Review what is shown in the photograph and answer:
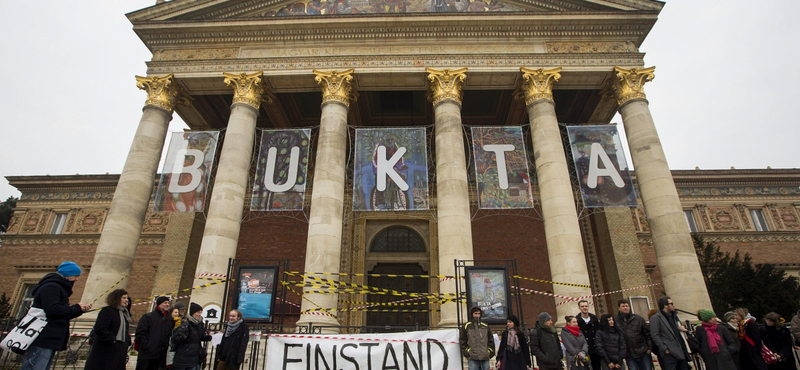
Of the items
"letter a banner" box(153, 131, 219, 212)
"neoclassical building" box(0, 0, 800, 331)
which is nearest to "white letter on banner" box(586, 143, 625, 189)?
"neoclassical building" box(0, 0, 800, 331)

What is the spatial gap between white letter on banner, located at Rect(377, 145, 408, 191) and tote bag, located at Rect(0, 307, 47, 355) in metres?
9.69

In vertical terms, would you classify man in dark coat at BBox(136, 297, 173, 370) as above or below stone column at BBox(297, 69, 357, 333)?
below

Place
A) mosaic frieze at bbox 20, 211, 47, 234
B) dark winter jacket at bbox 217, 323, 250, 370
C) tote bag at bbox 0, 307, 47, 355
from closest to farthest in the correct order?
tote bag at bbox 0, 307, 47, 355 < dark winter jacket at bbox 217, 323, 250, 370 < mosaic frieze at bbox 20, 211, 47, 234

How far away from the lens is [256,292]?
1039 centimetres

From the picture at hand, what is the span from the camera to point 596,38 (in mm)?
16109

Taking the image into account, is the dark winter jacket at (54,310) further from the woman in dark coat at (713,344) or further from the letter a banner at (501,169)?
the letter a banner at (501,169)

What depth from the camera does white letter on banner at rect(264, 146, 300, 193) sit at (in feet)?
46.7

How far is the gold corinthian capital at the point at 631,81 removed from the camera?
1521cm

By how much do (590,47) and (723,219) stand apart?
1718cm

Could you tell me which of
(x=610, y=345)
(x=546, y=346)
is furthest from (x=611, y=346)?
(x=546, y=346)

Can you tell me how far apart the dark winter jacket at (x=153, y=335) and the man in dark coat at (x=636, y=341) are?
6379mm

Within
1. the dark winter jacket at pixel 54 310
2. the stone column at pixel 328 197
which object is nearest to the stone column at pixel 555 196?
the stone column at pixel 328 197

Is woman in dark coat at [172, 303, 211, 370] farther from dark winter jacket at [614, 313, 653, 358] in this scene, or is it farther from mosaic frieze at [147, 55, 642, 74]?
mosaic frieze at [147, 55, 642, 74]

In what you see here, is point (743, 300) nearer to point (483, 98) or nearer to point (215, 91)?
point (483, 98)
